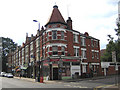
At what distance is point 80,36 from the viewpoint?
121 ft

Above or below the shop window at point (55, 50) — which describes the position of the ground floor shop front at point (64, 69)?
below

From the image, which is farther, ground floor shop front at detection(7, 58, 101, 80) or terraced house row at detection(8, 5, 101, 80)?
terraced house row at detection(8, 5, 101, 80)

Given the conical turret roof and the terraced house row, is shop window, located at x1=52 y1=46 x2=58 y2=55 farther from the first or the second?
the conical turret roof

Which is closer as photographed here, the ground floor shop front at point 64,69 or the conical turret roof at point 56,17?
the ground floor shop front at point 64,69

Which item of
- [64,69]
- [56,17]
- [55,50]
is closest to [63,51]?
[55,50]

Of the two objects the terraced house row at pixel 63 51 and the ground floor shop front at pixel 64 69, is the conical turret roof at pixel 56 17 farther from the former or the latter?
the ground floor shop front at pixel 64 69

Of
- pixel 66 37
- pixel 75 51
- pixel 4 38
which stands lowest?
pixel 75 51

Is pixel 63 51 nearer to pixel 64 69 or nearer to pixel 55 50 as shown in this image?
pixel 55 50

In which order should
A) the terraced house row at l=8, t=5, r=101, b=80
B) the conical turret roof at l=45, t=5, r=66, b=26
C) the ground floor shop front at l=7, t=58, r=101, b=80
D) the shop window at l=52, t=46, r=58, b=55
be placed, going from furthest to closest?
the conical turret roof at l=45, t=5, r=66, b=26
the shop window at l=52, t=46, r=58, b=55
the terraced house row at l=8, t=5, r=101, b=80
the ground floor shop front at l=7, t=58, r=101, b=80

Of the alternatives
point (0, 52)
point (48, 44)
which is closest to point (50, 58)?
point (48, 44)

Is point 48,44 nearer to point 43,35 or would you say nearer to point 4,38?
point 43,35

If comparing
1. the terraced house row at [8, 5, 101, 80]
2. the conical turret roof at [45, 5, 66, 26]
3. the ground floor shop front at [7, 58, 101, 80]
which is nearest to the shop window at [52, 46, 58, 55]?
the terraced house row at [8, 5, 101, 80]

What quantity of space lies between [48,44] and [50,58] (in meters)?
2.96

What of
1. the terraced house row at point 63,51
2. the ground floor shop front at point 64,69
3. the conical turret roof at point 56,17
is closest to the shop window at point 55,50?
the terraced house row at point 63,51
